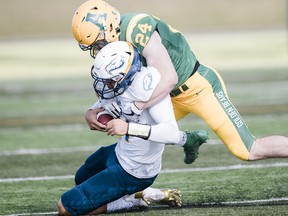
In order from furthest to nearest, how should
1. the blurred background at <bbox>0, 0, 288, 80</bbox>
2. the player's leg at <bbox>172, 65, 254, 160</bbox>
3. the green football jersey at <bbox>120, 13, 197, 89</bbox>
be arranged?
the blurred background at <bbox>0, 0, 288, 80</bbox>
the player's leg at <bbox>172, 65, 254, 160</bbox>
the green football jersey at <bbox>120, 13, 197, 89</bbox>

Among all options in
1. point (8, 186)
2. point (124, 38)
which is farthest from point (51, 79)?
point (124, 38)

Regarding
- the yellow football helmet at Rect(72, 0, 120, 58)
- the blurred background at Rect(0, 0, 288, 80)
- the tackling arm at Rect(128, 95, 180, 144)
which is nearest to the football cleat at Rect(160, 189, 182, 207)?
the tackling arm at Rect(128, 95, 180, 144)

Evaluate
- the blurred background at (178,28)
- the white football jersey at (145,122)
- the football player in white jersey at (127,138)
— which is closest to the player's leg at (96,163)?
the football player in white jersey at (127,138)

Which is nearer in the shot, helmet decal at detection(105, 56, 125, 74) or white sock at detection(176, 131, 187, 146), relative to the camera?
helmet decal at detection(105, 56, 125, 74)

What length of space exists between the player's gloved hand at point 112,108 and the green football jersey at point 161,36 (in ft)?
1.30

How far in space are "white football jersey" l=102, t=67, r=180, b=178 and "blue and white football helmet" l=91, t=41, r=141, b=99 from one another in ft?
0.28

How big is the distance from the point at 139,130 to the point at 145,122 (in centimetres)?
32

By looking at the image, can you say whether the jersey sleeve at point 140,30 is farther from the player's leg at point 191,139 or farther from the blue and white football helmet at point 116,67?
the player's leg at point 191,139

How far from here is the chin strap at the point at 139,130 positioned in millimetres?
4680

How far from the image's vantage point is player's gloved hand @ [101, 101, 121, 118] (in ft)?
16.4

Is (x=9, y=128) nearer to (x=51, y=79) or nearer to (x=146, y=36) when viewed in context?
(x=146, y=36)

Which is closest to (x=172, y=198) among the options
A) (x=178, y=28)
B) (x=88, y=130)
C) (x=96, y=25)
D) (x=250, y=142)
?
(x=250, y=142)

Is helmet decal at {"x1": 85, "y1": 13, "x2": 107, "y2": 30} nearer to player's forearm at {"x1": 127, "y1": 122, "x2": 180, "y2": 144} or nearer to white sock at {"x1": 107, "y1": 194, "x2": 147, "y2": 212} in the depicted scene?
player's forearm at {"x1": 127, "y1": 122, "x2": 180, "y2": 144}

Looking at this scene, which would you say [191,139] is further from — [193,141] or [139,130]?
[139,130]
